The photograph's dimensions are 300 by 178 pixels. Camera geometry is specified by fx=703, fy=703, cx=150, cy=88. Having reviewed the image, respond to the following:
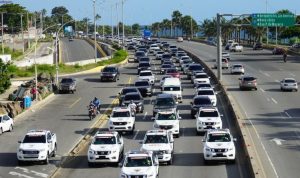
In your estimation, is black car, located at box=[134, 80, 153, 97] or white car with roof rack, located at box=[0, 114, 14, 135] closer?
white car with roof rack, located at box=[0, 114, 14, 135]

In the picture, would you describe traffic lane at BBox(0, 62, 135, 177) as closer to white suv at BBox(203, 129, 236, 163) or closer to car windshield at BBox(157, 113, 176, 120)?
car windshield at BBox(157, 113, 176, 120)

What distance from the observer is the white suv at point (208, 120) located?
3956 cm

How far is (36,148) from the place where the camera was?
32.7 metres

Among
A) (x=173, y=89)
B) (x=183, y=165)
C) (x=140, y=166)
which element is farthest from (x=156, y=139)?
(x=173, y=89)

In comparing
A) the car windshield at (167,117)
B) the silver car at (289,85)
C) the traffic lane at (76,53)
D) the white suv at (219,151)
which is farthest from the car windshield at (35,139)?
the traffic lane at (76,53)

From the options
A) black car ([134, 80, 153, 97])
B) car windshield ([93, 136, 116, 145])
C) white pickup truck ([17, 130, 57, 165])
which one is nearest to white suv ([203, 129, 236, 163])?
car windshield ([93, 136, 116, 145])

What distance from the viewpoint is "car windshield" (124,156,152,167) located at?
90.6ft

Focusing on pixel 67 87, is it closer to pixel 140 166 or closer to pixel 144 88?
pixel 144 88

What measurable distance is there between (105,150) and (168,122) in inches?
326

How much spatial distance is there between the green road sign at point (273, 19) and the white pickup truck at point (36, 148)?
158 ft

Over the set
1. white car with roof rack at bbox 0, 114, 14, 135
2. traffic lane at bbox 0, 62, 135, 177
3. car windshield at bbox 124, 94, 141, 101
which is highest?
car windshield at bbox 124, 94, 141, 101

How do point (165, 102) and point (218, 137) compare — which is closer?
point (218, 137)

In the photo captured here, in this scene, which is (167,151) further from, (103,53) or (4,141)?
(103,53)

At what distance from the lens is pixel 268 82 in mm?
72438
